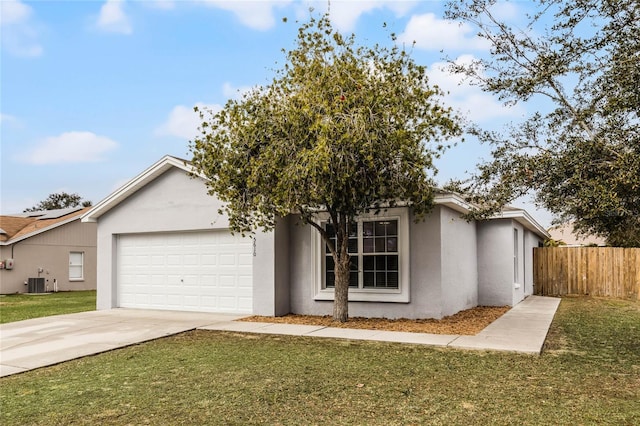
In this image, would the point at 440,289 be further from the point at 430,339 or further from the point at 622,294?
the point at 622,294

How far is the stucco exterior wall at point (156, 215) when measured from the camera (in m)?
13.0

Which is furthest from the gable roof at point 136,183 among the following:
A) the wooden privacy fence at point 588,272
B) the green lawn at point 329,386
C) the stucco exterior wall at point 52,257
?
the wooden privacy fence at point 588,272

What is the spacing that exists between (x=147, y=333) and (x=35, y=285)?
16958mm

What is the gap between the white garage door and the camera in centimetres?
1261

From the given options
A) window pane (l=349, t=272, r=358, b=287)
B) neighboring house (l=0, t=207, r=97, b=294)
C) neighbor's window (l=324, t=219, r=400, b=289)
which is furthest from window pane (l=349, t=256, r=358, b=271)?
neighboring house (l=0, t=207, r=97, b=294)

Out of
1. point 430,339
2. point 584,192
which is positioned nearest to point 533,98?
point 584,192

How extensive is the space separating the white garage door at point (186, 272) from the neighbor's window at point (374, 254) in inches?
107

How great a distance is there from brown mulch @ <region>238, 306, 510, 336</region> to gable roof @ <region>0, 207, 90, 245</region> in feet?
56.1

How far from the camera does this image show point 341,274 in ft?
34.5

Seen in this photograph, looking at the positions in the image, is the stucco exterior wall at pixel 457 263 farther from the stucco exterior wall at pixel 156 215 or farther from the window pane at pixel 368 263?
the stucco exterior wall at pixel 156 215

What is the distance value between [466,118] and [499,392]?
5.05 meters

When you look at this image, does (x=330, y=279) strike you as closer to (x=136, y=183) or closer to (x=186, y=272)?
(x=186, y=272)

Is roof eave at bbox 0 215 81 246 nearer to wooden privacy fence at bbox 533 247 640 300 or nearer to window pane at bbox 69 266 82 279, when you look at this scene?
window pane at bbox 69 266 82 279

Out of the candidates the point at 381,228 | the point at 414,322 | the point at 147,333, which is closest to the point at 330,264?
the point at 381,228
